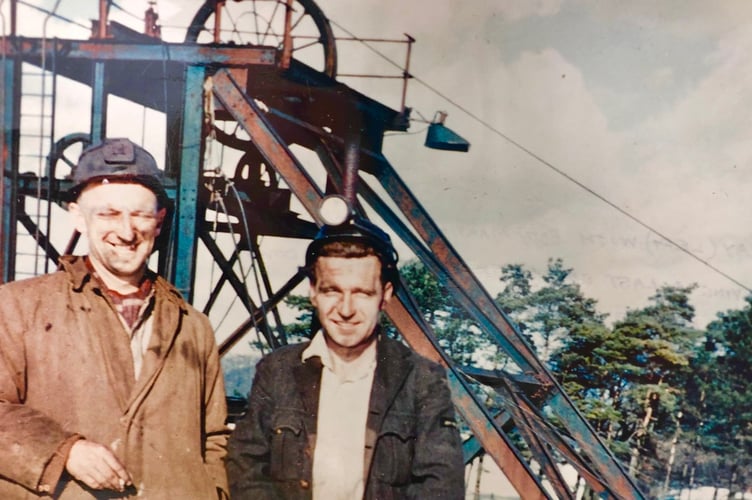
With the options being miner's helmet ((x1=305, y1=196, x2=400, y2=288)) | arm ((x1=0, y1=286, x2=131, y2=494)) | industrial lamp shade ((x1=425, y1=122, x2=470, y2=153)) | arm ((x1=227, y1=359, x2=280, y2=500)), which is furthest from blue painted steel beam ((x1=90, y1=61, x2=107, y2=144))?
industrial lamp shade ((x1=425, y1=122, x2=470, y2=153))

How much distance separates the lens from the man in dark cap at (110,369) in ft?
7.88

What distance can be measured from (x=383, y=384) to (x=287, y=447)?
0.56 meters

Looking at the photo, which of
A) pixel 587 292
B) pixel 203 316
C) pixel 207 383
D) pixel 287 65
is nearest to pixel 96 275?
pixel 203 316

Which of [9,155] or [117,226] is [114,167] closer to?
[117,226]

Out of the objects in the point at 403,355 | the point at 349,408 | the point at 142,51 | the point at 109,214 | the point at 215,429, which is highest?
the point at 142,51

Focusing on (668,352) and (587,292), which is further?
(668,352)

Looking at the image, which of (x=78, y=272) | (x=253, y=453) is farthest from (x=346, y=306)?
(x=78, y=272)

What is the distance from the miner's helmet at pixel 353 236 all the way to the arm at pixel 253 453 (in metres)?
0.74

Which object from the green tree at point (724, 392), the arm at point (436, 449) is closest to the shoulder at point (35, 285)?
the arm at point (436, 449)

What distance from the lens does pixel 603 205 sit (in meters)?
3.21

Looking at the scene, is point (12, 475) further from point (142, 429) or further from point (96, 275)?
point (96, 275)

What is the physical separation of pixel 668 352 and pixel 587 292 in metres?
0.79

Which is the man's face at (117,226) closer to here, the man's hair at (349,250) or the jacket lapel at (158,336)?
the jacket lapel at (158,336)

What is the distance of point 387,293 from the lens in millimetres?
2814
